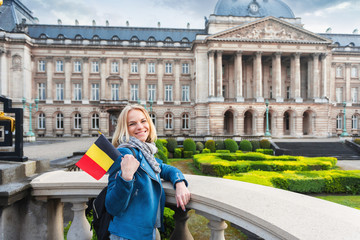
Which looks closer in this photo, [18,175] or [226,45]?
[18,175]

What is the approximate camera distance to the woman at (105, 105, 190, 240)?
1.76 m

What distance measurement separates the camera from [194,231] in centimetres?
592

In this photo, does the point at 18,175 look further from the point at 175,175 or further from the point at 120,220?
the point at 175,175

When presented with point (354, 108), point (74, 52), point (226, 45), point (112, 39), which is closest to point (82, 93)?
point (74, 52)

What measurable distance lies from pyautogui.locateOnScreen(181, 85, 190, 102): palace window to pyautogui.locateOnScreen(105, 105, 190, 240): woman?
34.6m

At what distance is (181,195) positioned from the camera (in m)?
2.14

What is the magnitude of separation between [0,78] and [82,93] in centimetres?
1054

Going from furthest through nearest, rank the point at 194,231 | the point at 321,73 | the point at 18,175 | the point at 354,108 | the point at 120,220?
the point at 354,108 < the point at 321,73 < the point at 194,231 < the point at 18,175 < the point at 120,220

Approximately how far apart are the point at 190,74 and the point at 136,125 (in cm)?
3529

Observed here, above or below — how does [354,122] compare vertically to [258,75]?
below

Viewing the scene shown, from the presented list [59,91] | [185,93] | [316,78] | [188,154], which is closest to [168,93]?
[185,93]

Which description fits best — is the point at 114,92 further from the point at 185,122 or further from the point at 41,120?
the point at 185,122

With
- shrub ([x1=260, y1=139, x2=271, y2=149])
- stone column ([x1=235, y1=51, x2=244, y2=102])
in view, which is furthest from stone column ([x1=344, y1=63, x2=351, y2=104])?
shrub ([x1=260, y1=139, x2=271, y2=149])

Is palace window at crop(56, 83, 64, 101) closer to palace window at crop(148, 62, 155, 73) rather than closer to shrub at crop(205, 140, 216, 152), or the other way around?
palace window at crop(148, 62, 155, 73)
